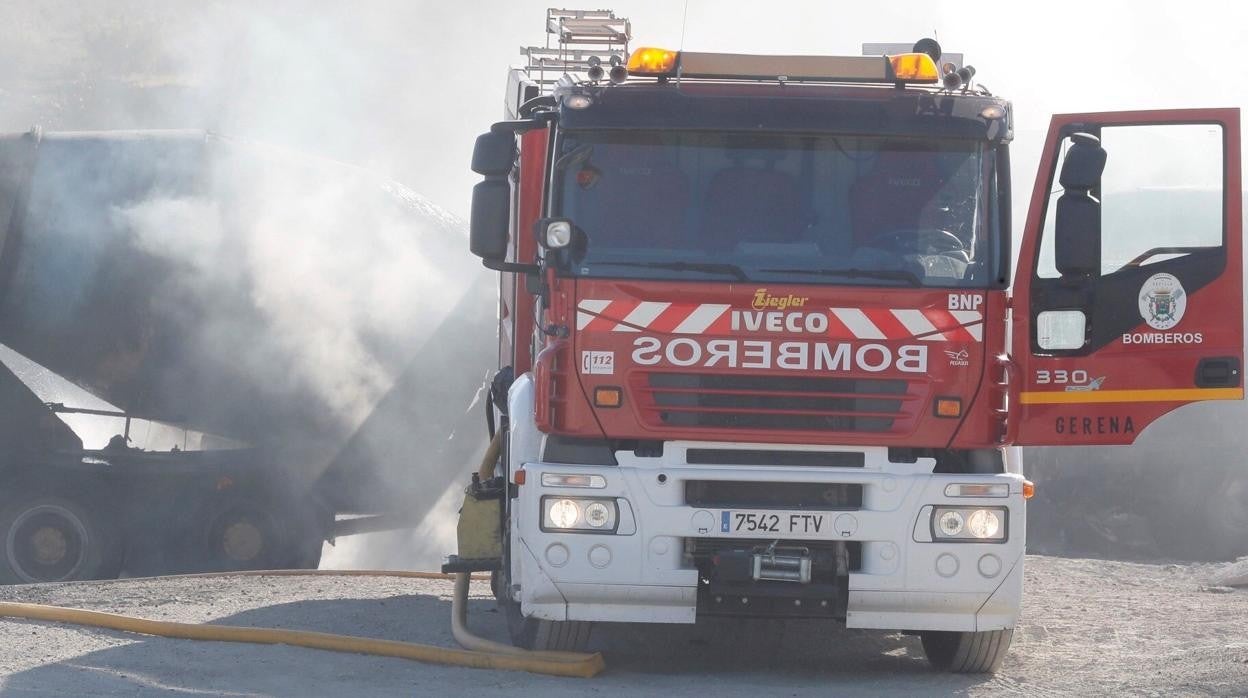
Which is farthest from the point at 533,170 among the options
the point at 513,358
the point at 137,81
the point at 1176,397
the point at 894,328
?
the point at 137,81

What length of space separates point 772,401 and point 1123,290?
1.56m

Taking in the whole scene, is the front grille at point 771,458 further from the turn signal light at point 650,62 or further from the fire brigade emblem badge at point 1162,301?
the turn signal light at point 650,62

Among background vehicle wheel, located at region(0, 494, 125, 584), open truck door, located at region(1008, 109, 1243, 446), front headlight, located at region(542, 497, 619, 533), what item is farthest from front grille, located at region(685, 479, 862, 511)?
background vehicle wheel, located at region(0, 494, 125, 584)

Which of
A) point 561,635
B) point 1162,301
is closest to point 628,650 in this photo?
point 561,635

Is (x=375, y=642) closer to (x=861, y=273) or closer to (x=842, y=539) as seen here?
(x=842, y=539)

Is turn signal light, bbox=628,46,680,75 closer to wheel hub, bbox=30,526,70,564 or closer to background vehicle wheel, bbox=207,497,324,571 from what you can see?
background vehicle wheel, bbox=207,497,324,571

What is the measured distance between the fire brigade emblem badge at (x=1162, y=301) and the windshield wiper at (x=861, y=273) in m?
0.96

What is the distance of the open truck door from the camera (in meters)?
6.39

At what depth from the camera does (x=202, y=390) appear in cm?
1292

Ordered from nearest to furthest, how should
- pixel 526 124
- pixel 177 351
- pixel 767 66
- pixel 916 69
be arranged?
pixel 916 69 → pixel 767 66 → pixel 526 124 → pixel 177 351

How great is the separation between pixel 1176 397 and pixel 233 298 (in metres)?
8.42

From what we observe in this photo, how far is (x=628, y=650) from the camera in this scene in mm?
7945

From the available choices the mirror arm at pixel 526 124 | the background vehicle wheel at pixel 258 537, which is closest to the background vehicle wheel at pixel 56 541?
the background vehicle wheel at pixel 258 537

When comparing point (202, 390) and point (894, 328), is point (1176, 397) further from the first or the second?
point (202, 390)
